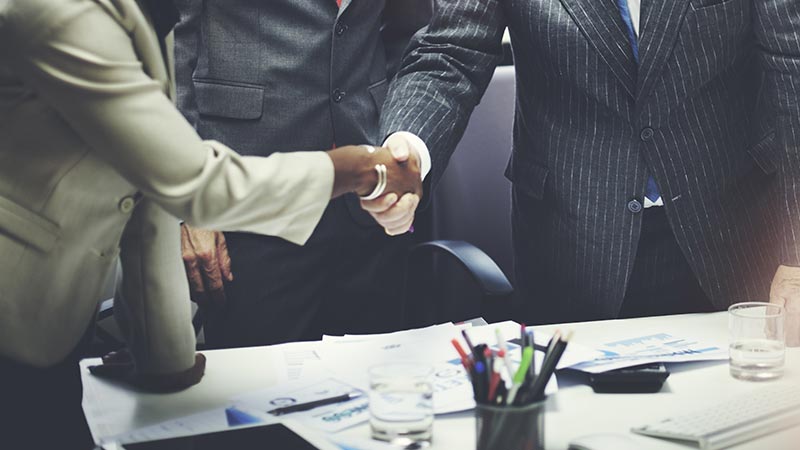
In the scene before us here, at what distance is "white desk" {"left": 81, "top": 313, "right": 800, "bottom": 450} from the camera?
123 centimetres

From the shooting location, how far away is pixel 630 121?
181 centimetres

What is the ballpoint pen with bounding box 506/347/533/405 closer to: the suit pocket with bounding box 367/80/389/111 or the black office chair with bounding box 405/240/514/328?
the black office chair with bounding box 405/240/514/328

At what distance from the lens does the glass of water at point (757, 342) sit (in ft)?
4.70

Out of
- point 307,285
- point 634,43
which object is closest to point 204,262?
point 307,285

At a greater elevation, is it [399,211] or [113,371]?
[399,211]

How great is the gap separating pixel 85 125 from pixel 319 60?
996 mm

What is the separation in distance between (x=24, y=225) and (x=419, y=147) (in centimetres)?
85

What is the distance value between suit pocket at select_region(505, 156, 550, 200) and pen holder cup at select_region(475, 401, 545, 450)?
88 centimetres

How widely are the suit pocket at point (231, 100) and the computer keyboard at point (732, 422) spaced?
1.13 meters

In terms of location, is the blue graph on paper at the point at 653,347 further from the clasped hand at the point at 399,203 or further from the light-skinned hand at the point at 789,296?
the clasped hand at the point at 399,203

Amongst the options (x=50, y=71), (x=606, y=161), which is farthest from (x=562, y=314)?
(x=50, y=71)

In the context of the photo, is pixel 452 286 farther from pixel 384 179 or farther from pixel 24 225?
pixel 24 225

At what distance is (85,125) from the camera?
1.10m

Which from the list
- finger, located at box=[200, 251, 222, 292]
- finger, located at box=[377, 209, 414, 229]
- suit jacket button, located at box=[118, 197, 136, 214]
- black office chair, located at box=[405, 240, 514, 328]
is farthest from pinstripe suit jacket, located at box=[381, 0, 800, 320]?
suit jacket button, located at box=[118, 197, 136, 214]
